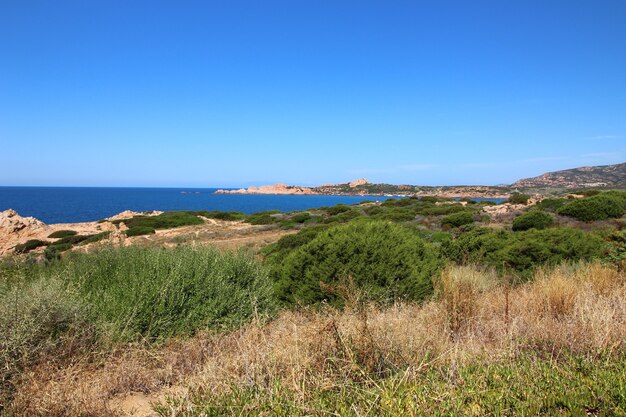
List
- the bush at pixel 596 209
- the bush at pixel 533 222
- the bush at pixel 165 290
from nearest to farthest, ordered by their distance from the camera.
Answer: the bush at pixel 165 290 → the bush at pixel 533 222 → the bush at pixel 596 209

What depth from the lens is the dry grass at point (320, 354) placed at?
10.4 feet

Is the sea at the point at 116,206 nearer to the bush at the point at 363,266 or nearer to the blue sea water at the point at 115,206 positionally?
the blue sea water at the point at 115,206

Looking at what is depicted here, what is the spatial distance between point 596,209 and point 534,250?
13.3 metres

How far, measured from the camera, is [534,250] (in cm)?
996

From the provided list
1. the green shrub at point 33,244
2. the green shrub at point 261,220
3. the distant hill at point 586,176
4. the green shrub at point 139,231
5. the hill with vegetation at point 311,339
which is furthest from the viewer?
the distant hill at point 586,176

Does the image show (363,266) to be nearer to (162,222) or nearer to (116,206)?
(162,222)

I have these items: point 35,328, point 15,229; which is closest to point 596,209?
point 35,328

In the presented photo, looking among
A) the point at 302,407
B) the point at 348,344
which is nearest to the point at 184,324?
the point at 348,344

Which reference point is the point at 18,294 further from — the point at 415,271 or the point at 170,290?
the point at 415,271

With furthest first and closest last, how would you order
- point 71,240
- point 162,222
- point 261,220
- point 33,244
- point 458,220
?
point 261,220
point 162,222
point 71,240
point 458,220
point 33,244

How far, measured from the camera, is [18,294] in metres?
4.27

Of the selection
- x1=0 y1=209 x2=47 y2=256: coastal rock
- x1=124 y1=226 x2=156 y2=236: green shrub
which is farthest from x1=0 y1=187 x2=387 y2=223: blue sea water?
x1=124 y1=226 x2=156 y2=236: green shrub

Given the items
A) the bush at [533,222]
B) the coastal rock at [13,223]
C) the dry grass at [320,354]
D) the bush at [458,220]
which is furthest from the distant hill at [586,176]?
the coastal rock at [13,223]

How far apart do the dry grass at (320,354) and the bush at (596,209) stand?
17.8m
